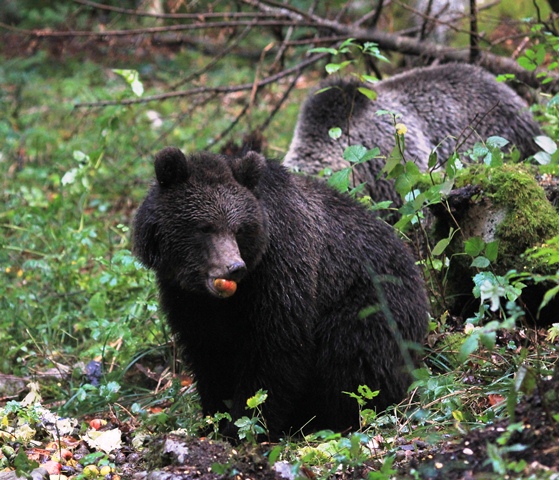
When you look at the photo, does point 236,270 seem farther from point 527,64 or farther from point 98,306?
point 527,64

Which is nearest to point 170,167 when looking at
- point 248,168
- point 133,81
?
point 248,168

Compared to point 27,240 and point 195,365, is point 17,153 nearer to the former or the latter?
point 27,240

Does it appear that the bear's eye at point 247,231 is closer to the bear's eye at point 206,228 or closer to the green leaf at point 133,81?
the bear's eye at point 206,228

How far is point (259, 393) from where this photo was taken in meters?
4.25

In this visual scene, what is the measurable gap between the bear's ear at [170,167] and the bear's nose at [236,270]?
69cm

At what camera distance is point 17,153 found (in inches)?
441

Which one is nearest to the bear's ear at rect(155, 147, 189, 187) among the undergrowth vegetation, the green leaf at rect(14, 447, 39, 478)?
the undergrowth vegetation

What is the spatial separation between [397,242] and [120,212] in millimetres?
5051

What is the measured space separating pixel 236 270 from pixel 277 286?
0.62m

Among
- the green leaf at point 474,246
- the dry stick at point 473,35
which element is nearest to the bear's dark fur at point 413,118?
the dry stick at point 473,35

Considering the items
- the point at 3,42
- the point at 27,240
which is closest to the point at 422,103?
the point at 27,240

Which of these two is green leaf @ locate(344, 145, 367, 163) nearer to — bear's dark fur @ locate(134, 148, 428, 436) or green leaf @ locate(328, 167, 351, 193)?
green leaf @ locate(328, 167, 351, 193)

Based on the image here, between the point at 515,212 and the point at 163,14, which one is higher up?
the point at 163,14

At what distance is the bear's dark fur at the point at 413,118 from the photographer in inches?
320
